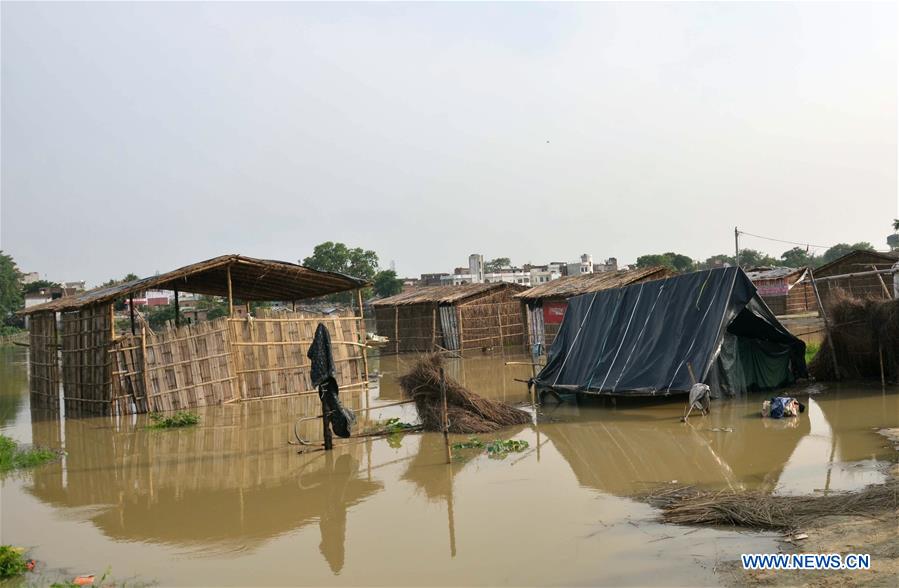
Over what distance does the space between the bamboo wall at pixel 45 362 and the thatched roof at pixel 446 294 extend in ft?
40.7

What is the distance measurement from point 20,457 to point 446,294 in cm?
1764

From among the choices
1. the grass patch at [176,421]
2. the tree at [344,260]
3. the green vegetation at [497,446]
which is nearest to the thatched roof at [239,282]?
the grass patch at [176,421]

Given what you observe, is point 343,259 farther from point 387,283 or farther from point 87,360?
point 87,360

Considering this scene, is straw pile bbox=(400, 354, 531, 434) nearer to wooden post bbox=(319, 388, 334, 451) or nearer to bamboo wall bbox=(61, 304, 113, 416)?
wooden post bbox=(319, 388, 334, 451)

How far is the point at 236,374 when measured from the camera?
1452cm

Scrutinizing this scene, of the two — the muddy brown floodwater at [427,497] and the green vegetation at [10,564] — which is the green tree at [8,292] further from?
the green vegetation at [10,564]

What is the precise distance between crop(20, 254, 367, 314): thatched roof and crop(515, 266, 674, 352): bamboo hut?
318 inches

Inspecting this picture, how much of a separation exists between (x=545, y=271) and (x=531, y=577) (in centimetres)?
6883

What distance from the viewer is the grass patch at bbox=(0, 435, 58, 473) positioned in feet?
31.7

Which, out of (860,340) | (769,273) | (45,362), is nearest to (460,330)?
(45,362)

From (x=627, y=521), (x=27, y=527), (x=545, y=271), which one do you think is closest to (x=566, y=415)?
(x=627, y=521)

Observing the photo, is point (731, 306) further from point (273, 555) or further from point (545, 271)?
point (545, 271)

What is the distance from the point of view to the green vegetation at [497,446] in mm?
8922

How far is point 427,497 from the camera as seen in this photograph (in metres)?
7.15
